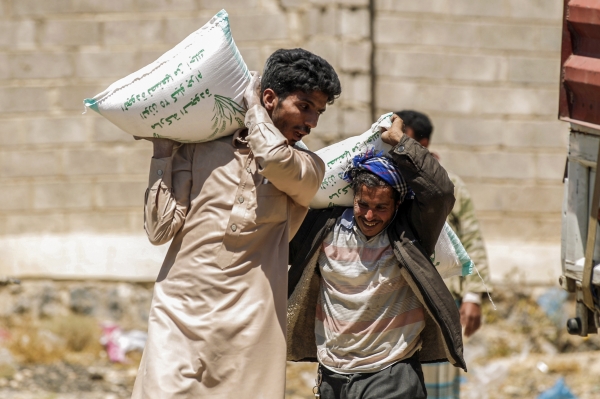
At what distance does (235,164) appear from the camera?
11.4 feet

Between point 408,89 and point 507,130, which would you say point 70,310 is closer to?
point 408,89

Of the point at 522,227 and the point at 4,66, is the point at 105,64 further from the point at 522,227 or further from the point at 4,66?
the point at 522,227

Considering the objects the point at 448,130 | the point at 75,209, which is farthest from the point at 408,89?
the point at 75,209

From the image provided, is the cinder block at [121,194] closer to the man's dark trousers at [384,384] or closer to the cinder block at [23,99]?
the cinder block at [23,99]

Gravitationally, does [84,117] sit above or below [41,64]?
below

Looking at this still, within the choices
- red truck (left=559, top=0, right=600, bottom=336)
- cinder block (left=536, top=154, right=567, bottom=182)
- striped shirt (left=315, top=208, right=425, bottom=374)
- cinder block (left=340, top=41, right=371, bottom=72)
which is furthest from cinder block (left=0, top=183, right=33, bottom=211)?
red truck (left=559, top=0, right=600, bottom=336)

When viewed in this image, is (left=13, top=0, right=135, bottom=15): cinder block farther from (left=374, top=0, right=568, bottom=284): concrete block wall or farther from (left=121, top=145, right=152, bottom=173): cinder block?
(left=374, top=0, right=568, bottom=284): concrete block wall

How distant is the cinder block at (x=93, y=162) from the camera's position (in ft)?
25.4

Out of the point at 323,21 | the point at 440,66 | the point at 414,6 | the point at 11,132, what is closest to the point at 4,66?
the point at 11,132

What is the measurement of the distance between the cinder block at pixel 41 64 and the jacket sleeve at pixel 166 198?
14.9 ft

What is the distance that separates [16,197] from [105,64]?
1310 millimetres

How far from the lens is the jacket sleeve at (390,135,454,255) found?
3.50m

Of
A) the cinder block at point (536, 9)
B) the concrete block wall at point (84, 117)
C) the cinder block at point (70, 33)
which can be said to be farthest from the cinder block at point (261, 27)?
the cinder block at point (536, 9)

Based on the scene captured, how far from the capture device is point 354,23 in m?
7.48
